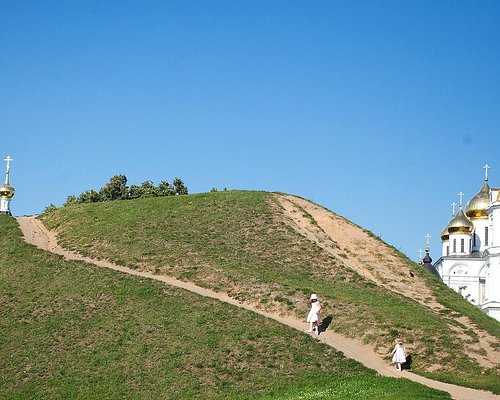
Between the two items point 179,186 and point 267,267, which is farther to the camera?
point 179,186

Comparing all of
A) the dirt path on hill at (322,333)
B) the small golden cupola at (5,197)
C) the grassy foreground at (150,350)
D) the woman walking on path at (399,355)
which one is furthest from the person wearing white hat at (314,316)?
the small golden cupola at (5,197)

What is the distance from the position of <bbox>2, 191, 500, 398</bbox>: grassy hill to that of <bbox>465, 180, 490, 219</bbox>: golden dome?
30865 mm

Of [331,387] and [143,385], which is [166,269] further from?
[331,387]

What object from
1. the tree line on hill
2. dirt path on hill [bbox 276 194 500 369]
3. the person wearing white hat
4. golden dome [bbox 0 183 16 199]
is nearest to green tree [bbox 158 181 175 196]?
the tree line on hill

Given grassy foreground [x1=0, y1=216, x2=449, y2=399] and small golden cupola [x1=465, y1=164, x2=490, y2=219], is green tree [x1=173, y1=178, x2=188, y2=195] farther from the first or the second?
grassy foreground [x1=0, y1=216, x2=449, y2=399]

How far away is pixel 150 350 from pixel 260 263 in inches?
394

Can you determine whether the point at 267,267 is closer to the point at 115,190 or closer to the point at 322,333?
the point at 322,333

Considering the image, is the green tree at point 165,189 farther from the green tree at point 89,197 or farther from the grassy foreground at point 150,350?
the grassy foreground at point 150,350

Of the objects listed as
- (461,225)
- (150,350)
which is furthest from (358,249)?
(461,225)

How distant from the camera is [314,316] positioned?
32719mm

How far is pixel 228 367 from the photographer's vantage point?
30531 millimetres

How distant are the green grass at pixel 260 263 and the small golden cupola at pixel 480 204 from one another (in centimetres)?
3119

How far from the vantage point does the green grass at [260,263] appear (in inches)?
1276

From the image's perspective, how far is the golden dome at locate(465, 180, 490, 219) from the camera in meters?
74.2
